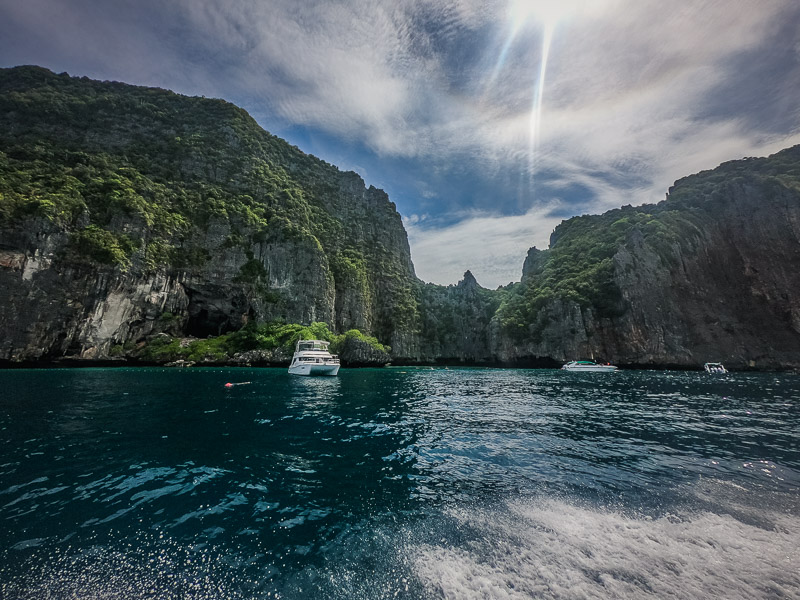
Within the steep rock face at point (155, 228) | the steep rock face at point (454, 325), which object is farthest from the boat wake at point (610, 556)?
the steep rock face at point (454, 325)

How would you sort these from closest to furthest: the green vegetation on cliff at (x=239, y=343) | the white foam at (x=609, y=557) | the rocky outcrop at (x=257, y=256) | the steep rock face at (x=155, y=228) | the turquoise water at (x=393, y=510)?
the white foam at (x=609, y=557) → the turquoise water at (x=393, y=510) → the steep rock face at (x=155, y=228) → the rocky outcrop at (x=257, y=256) → the green vegetation on cliff at (x=239, y=343)

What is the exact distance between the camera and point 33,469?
9.70 m

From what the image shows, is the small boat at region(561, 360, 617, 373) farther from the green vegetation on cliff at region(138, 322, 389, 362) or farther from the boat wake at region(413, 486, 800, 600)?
the boat wake at region(413, 486, 800, 600)

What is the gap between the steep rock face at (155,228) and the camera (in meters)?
55.8

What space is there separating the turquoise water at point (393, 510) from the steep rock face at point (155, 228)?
58441 millimetres

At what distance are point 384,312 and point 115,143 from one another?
301 ft

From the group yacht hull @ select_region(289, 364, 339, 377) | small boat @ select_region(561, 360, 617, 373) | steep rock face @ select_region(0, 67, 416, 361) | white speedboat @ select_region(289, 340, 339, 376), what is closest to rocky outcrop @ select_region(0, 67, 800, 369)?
steep rock face @ select_region(0, 67, 416, 361)

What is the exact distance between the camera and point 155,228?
71.4 metres

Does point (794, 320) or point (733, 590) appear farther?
point (794, 320)

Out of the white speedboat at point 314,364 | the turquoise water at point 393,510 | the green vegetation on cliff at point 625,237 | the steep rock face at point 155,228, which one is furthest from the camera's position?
the green vegetation on cliff at point 625,237

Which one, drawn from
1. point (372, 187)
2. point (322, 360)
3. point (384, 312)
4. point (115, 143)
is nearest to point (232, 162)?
point (115, 143)

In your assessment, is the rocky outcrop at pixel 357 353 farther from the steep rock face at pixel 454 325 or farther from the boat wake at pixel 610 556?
the boat wake at pixel 610 556

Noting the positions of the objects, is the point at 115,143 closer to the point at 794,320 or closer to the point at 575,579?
the point at 575,579

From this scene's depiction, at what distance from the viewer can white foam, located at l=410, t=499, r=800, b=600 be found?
4.84 metres
